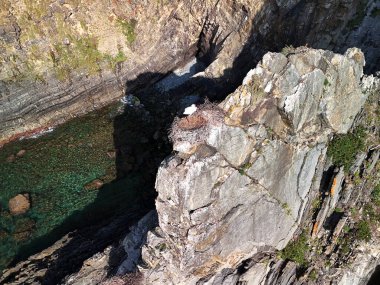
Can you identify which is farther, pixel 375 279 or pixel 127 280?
pixel 375 279

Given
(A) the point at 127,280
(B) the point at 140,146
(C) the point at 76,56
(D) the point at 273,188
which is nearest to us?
(D) the point at 273,188

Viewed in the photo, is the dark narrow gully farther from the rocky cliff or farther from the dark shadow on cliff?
the dark shadow on cliff

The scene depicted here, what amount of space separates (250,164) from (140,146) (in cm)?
1646

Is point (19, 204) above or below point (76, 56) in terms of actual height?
below

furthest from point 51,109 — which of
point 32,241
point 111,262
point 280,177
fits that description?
point 280,177

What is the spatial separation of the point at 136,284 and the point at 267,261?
6.49 meters

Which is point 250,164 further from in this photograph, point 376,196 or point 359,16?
point 359,16

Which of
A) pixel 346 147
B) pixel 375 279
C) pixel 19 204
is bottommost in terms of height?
pixel 375 279

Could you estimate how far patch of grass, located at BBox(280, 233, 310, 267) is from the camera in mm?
19938

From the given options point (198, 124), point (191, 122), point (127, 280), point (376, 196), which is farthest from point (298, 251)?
point (191, 122)

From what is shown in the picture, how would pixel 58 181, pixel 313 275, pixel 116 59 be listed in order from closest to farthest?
1. pixel 313 275
2. pixel 58 181
3. pixel 116 59

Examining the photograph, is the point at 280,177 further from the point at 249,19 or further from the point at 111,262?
the point at 249,19

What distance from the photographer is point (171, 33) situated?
118 feet

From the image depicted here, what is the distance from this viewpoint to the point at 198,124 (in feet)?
49.4
